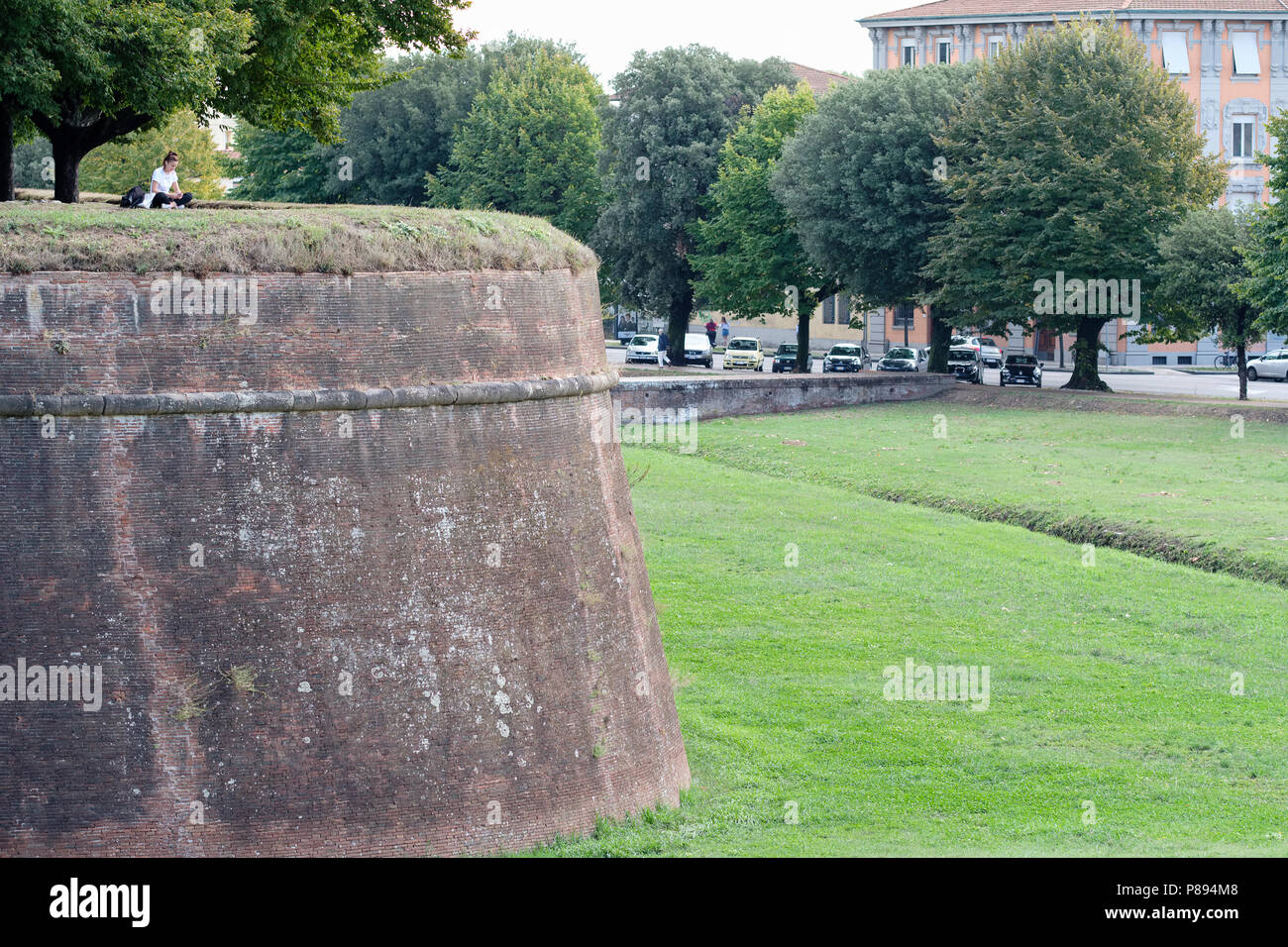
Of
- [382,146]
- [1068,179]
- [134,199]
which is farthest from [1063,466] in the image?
[382,146]

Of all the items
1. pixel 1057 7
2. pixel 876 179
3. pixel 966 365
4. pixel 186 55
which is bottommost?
pixel 966 365

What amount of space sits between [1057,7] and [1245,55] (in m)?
9.25

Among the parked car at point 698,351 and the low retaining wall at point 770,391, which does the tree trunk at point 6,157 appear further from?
the parked car at point 698,351

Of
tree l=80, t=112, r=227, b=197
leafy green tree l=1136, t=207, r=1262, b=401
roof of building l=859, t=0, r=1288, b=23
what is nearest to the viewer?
leafy green tree l=1136, t=207, r=1262, b=401

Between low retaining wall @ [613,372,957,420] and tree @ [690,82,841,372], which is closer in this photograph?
low retaining wall @ [613,372,957,420]

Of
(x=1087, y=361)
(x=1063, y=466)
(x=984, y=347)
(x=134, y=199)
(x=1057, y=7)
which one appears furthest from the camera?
(x=1057, y=7)

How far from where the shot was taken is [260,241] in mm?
13430

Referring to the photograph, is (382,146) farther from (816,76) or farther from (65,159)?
(65,159)

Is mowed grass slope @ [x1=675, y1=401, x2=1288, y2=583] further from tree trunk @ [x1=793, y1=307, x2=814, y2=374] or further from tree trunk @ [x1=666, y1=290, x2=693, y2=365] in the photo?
tree trunk @ [x1=666, y1=290, x2=693, y2=365]

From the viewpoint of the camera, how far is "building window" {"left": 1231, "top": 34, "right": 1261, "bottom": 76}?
77812 millimetres

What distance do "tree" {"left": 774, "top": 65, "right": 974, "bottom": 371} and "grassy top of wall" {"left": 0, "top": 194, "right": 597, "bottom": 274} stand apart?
43.7 m

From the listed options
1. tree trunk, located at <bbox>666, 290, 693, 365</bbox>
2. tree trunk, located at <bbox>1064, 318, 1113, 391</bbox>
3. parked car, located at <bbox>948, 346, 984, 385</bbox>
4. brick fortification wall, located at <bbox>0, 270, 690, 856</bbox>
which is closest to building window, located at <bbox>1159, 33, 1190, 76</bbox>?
parked car, located at <bbox>948, 346, 984, 385</bbox>

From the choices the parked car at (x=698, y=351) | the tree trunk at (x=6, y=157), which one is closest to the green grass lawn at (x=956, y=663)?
the tree trunk at (x=6, y=157)

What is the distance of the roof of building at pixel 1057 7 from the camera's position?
7744cm
